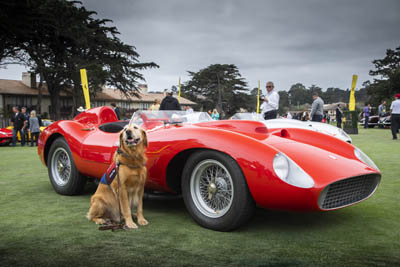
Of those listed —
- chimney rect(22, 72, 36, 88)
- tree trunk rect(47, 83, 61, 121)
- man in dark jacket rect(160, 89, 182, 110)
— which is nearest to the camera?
man in dark jacket rect(160, 89, 182, 110)

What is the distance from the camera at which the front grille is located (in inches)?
114

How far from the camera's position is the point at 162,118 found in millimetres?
4418

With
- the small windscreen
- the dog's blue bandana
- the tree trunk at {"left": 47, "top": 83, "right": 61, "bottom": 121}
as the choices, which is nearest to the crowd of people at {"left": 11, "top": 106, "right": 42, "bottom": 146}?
the small windscreen

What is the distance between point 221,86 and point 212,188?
66.4m

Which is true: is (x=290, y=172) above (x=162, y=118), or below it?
below

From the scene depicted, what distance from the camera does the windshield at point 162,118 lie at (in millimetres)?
4273

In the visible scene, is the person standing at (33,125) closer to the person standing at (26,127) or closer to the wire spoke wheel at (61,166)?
the person standing at (26,127)

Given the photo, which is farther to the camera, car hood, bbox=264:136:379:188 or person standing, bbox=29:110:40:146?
person standing, bbox=29:110:40:146

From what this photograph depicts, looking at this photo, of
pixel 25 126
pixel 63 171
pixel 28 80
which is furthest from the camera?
pixel 28 80

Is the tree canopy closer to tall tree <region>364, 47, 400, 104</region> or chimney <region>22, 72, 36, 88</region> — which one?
chimney <region>22, 72, 36, 88</region>

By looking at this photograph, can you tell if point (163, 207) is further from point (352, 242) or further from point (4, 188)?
point (4, 188)

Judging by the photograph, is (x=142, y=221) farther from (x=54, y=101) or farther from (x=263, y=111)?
(x=54, y=101)

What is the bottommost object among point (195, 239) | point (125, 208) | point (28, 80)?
point (195, 239)

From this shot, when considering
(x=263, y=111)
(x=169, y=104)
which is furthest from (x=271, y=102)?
(x=169, y=104)
